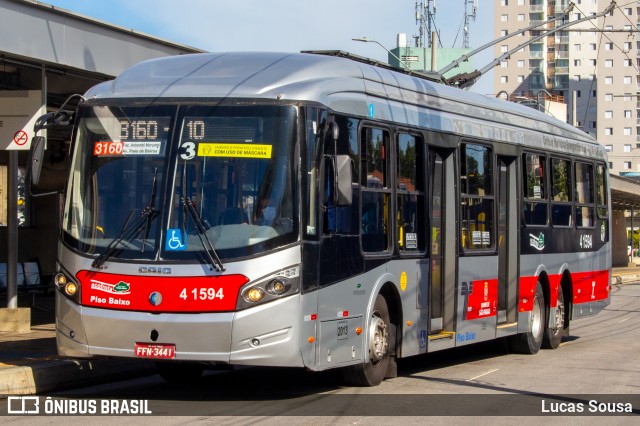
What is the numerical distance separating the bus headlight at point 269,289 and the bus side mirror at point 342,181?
83 cm

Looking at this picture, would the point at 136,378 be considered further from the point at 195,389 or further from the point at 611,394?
the point at 611,394

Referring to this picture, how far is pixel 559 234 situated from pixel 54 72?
845cm

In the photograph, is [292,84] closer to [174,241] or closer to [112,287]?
[174,241]

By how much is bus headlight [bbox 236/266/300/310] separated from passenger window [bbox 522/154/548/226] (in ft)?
22.9

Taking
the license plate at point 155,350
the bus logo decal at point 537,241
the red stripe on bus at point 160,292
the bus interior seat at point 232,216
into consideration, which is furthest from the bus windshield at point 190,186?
the bus logo decal at point 537,241

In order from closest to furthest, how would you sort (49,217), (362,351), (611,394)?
1. (362,351)
2. (611,394)
3. (49,217)

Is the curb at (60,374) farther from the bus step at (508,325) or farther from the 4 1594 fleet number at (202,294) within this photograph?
the bus step at (508,325)

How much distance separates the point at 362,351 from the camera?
1120 cm

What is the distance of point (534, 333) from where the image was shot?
54.7ft

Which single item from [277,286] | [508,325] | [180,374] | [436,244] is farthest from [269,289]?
[508,325]

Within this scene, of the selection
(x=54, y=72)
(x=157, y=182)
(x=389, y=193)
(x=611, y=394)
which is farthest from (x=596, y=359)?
(x=54, y=72)

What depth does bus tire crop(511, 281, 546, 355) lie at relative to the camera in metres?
16.5

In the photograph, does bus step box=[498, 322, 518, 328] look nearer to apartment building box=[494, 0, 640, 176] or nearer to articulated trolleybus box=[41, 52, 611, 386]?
articulated trolleybus box=[41, 52, 611, 386]

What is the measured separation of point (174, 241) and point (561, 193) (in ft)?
30.9
